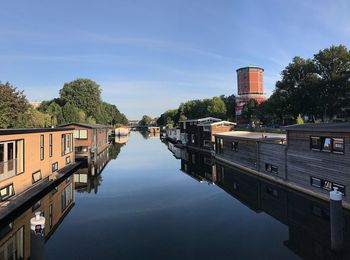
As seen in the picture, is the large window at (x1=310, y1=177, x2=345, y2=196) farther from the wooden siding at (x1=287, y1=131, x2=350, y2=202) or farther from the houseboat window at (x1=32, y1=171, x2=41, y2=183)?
the houseboat window at (x1=32, y1=171, x2=41, y2=183)

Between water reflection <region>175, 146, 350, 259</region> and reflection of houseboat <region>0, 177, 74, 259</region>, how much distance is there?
9808 millimetres

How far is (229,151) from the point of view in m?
34.6

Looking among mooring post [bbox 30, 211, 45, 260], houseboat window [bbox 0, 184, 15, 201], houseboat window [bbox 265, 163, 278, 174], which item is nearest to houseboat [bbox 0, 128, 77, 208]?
houseboat window [bbox 0, 184, 15, 201]

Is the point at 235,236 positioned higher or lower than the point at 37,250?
lower

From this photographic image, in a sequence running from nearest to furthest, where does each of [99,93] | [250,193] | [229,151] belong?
[250,193]
[229,151]
[99,93]

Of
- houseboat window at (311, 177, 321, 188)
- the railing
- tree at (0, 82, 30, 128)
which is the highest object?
tree at (0, 82, 30, 128)

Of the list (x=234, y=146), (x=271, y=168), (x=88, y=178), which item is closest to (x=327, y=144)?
(x=271, y=168)

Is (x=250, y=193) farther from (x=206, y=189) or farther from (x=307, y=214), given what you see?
(x=307, y=214)

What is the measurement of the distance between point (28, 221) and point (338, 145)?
1571cm

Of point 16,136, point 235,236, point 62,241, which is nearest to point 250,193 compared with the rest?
point 235,236

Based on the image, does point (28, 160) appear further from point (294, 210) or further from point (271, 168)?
→ point (271, 168)

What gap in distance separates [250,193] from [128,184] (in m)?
9.64

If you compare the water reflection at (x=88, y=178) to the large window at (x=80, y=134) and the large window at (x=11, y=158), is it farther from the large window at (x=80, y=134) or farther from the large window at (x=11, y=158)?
the large window at (x=11, y=158)

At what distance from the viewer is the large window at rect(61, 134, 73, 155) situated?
2944 centimetres
